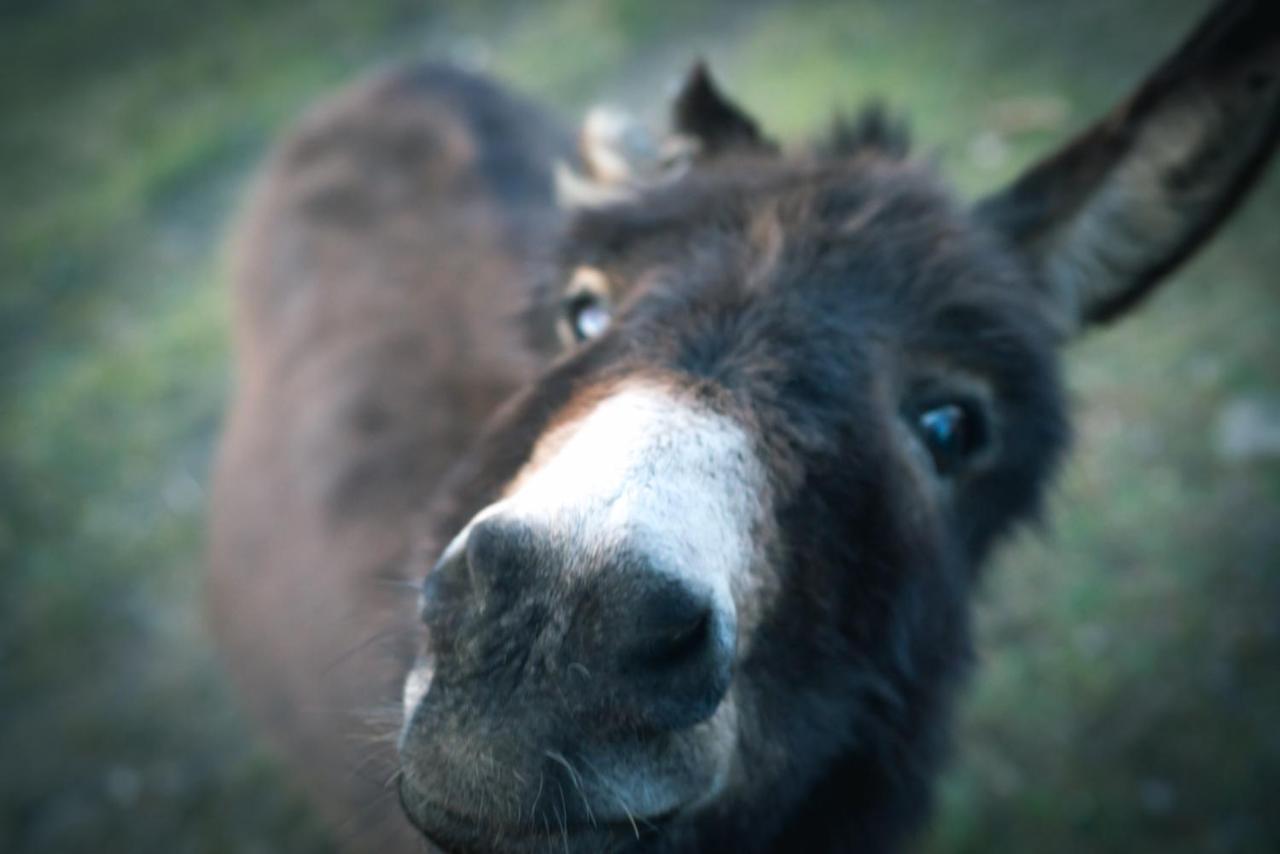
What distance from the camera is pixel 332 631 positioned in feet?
8.52

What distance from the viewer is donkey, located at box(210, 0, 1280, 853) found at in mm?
1077

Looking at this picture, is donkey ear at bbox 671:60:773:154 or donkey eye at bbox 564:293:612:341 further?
donkey ear at bbox 671:60:773:154

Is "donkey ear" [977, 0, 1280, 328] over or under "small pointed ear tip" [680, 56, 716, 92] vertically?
under

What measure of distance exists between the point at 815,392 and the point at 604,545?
1.93 feet

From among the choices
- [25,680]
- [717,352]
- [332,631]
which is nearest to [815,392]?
[717,352]

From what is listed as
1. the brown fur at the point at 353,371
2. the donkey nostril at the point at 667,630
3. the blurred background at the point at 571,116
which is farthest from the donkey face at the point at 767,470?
the brown fur at the point at 353,371

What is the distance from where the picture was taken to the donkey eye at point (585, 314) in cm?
187

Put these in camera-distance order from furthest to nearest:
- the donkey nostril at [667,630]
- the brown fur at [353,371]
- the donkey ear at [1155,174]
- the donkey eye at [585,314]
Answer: the brown fur at [353,371] < the donkey eye at [585,314] < the donkey ear at [1155,174] < the donkey nostril at [667,630]

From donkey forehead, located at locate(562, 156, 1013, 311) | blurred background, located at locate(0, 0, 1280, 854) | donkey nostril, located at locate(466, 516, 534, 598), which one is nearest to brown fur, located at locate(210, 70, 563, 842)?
donkey forehead, located at locate(562, 156, 1013, 311)

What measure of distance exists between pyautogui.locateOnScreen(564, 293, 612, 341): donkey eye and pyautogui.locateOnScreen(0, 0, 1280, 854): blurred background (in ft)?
3.70

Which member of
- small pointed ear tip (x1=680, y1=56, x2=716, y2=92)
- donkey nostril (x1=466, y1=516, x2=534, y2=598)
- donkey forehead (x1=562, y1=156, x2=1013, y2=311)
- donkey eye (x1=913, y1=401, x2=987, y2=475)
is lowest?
donkey eye (x1=913, y1=401, x2=987, y2=475)

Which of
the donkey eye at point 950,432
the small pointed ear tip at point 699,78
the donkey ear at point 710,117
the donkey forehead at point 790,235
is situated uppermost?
the small pointed ear tip at point 699,78

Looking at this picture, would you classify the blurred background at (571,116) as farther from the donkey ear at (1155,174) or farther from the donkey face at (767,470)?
the donkey face at (767,470)

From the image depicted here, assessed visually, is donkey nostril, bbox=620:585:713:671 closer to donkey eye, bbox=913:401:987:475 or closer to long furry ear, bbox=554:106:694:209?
donkey eye, bbox=913:401:987:475
